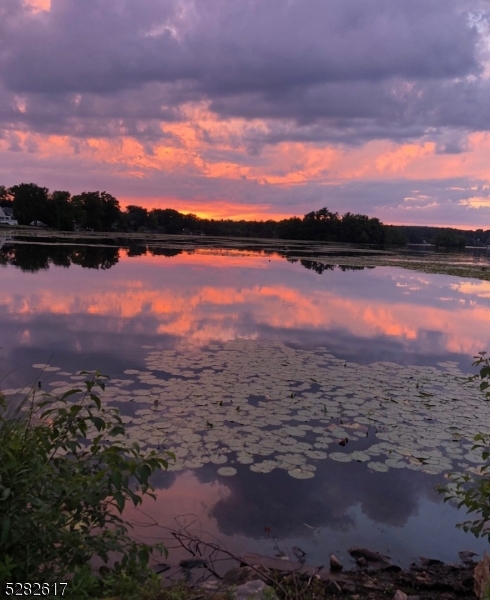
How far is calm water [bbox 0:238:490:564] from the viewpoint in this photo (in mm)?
5102

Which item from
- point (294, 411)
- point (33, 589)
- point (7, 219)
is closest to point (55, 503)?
point (33, 589)

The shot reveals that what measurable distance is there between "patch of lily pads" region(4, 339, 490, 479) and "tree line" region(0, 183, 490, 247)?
316 ft

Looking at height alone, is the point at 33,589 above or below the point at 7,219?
below

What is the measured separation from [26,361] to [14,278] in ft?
39.7

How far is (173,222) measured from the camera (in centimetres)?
15200

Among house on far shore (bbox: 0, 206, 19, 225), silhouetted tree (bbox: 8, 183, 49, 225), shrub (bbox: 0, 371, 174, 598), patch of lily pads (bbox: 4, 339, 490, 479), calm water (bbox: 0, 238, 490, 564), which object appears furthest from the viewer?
silhouetted tree (bbox: 8, 183, 49, 225)

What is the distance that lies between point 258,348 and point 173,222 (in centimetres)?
14445

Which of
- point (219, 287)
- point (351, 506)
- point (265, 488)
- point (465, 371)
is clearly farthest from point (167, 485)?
point (219, 287)

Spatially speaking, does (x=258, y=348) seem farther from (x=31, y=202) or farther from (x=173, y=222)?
(x=173, y=222)

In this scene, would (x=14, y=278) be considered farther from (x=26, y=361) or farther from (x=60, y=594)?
(x=60, y=594)

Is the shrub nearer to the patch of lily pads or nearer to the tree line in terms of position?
the patch of lily pads

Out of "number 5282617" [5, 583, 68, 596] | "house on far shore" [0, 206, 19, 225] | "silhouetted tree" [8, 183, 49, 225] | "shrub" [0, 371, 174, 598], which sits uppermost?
"silhouetted tree" [8, 183, 49, 225]

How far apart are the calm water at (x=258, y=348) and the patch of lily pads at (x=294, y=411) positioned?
72mm

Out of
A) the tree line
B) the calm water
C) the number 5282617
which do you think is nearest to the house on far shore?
the tree line
